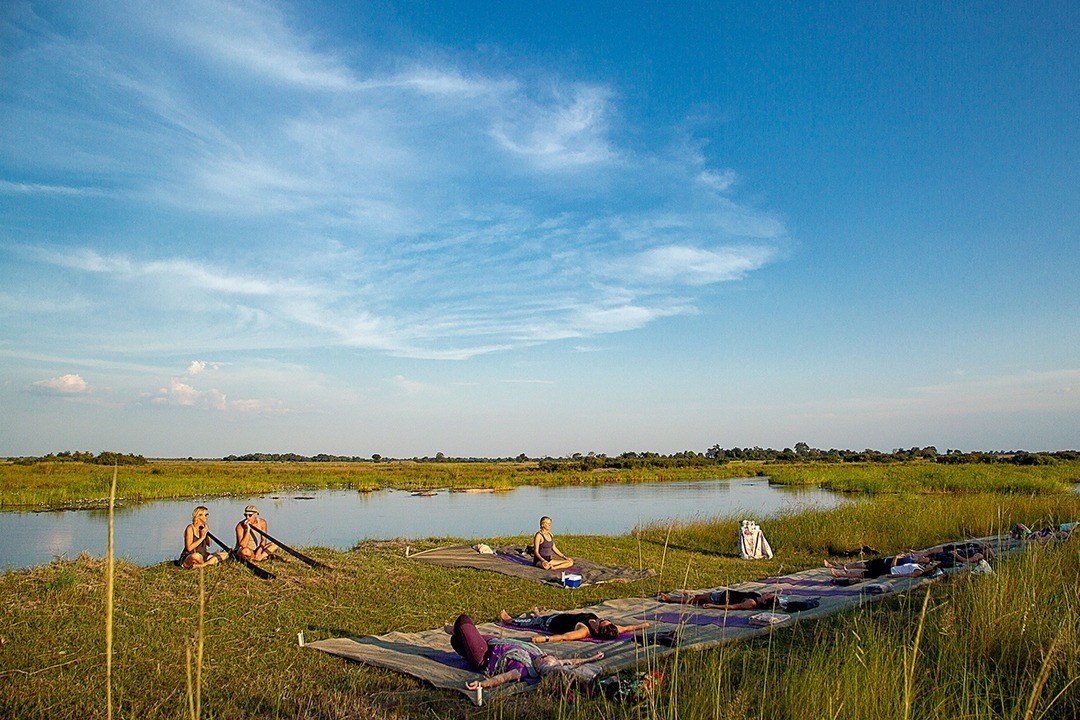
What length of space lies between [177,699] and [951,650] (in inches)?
204

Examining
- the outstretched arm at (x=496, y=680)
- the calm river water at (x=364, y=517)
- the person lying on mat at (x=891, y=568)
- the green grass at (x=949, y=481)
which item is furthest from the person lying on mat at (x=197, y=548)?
the green grass at (x=949, y=481)

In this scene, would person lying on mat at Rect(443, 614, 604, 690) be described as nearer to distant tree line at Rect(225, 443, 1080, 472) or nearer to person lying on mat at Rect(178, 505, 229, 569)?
person lying on mat at Rect(178, 505, 229, 569)

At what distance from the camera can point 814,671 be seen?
12.7 feet

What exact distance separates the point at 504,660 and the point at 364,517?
65.7ft

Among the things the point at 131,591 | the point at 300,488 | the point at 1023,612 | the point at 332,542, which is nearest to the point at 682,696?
the point at 1023,612

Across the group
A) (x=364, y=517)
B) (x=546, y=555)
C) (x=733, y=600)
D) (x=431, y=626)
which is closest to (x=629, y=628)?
(x=733, y=600)

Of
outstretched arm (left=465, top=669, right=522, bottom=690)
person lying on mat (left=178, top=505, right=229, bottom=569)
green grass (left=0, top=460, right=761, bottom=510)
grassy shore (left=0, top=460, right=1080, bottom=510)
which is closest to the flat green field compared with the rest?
outstretched arm (left=465, top=669, right=522, bottom=690)

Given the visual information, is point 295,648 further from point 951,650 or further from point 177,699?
point 951,650

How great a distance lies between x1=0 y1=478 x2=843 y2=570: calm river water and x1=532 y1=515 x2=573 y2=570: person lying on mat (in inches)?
237

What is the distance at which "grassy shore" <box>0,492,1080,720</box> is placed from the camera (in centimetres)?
370

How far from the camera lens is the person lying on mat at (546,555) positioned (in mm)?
11023

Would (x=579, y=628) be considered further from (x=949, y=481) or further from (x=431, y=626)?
(x=949, y=481)

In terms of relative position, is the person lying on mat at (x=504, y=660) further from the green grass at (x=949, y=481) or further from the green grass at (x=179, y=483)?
the green grass at (x=949, y=481)

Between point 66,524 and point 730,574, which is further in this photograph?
point 66,524
